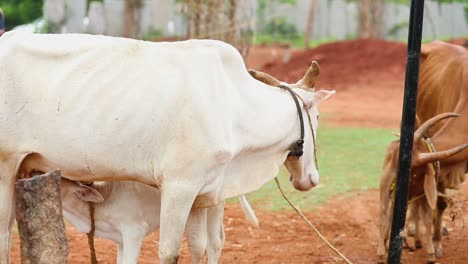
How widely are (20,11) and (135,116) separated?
29.2 m

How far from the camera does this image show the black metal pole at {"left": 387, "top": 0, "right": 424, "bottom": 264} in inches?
235

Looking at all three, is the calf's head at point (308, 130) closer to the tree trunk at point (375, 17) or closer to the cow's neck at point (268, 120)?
the cow's neck at point (268, 120)

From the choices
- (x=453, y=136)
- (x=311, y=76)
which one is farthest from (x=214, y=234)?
(x=453, y=136)

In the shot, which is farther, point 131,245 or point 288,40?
point 288,40

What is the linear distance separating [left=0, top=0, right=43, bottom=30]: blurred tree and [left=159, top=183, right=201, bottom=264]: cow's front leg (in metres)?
28.5

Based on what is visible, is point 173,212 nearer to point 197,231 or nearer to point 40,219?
point 197,231

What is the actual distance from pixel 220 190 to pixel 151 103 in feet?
2.44

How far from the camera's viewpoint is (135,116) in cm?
572

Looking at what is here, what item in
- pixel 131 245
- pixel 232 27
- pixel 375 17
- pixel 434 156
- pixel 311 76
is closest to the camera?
pixel 131 245

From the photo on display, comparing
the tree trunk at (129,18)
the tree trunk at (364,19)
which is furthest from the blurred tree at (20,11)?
the tree trunk at (364,19)

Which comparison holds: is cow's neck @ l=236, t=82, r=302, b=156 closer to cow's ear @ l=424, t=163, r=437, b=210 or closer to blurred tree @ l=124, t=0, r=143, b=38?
cow's ear @ l=424, t=163, r=437, b=210

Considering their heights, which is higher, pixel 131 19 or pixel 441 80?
pixel 441 80

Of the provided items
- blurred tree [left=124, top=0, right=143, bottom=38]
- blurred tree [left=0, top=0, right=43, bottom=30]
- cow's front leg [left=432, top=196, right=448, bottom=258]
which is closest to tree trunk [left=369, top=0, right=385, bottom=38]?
blurred tree [left=124, top=0, right=143, bottom=38]

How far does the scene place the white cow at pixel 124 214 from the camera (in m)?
6.20
